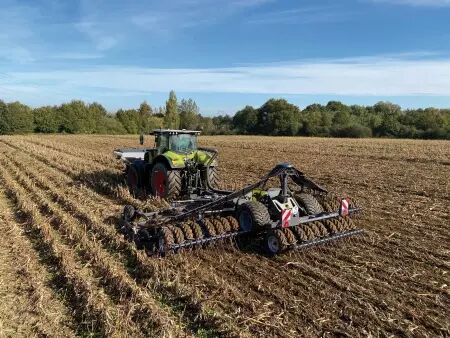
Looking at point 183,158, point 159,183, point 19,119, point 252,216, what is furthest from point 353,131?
point 252,216

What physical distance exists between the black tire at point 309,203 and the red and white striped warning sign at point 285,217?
3.20ft

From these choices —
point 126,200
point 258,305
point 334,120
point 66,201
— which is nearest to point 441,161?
point 126,200

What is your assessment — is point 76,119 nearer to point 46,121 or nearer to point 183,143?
point 46,121

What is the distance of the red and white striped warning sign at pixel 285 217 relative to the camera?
22.4 feet

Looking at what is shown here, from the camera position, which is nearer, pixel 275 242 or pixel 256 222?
pixel 275 242

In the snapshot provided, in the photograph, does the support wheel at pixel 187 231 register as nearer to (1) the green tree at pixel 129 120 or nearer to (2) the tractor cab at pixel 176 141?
(2) the tractor cab at pixel 176 141

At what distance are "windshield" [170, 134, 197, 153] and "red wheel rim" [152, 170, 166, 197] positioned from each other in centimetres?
82

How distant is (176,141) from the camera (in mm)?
11719

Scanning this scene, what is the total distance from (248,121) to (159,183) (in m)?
71.5

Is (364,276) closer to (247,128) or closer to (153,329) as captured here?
(153,329)

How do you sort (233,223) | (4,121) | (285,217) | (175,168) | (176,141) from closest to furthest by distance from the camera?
(285,217)
(233,223)
(175,168)
(176,141)
(4,121)

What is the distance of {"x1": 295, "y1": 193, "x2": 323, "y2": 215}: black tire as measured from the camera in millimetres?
7781

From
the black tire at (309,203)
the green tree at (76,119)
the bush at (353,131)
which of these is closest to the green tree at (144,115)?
the green tree at (76,119)

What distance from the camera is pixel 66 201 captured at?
1082 cm
